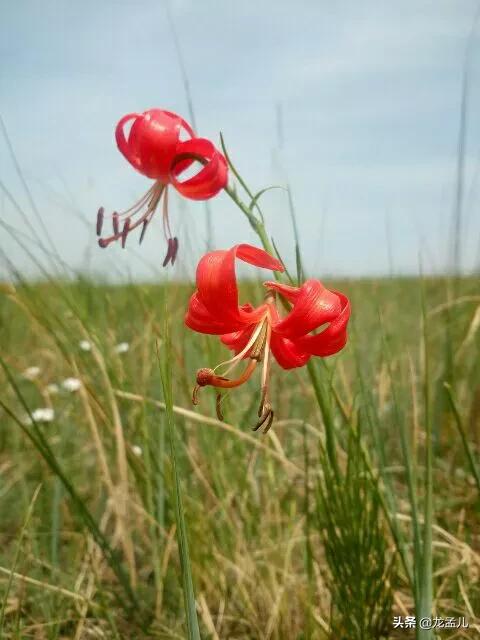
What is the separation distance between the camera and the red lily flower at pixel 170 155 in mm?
840

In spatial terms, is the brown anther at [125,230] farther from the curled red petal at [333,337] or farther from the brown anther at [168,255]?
the curled red petal at [333,337]

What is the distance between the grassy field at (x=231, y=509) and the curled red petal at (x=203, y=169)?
0.68ft

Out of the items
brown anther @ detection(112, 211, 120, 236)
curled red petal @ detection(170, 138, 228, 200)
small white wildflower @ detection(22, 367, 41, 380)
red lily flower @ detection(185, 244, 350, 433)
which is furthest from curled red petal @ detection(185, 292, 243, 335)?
small white wildflower @ detection(22, 367, 41, 380)

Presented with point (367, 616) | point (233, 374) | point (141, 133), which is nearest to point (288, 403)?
point (233, 374)

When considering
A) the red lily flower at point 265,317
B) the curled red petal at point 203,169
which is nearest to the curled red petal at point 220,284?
the red lily flower at point 265,317

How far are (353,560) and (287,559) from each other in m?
0.23

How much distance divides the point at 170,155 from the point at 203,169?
6 cm

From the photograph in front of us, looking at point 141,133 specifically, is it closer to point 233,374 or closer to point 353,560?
point 353,560

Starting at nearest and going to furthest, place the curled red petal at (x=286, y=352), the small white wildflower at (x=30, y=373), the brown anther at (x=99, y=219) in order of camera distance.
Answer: the curled red petal at (x=286, y=352), the brown anther at (x=99, y=219), the small white wildflower at (x=30, y=373)

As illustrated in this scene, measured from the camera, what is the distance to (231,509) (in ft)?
4.78

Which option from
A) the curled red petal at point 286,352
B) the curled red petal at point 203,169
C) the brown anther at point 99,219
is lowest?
the curled red petal at point 286,352

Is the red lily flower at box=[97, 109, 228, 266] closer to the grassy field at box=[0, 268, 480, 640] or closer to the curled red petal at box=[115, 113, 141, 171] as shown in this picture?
the curled red petal at box=[115, 113, 141, 171]

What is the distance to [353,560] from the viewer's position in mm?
1040

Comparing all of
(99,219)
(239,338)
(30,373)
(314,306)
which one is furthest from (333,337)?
(30,373)
